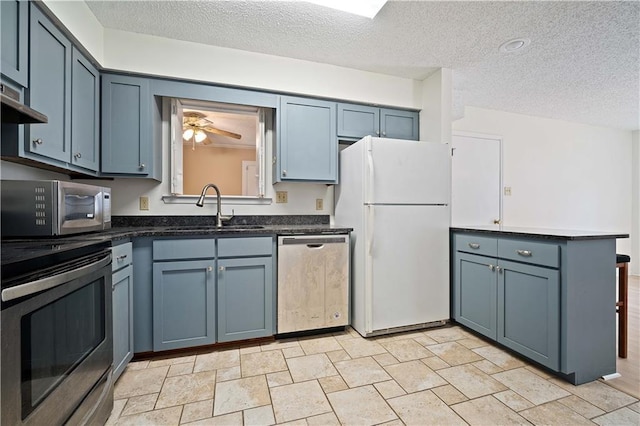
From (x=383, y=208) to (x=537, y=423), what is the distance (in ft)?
5.07

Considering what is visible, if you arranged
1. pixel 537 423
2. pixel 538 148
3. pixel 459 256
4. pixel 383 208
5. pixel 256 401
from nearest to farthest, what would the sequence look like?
1. pixel 537 423
2. pixel 256 401
3. pixel 383 208
4. pixel 459 256
5. pixel 538 148

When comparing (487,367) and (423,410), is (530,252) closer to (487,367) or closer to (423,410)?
(487,367)

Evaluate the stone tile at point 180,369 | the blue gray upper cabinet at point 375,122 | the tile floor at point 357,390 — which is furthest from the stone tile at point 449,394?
the blue gray upper cabinet at point 375,122

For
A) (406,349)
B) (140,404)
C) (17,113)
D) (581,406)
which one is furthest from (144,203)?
(581,406)

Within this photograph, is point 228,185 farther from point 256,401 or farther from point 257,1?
point 256,401

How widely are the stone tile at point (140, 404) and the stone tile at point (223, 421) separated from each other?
0.31 m

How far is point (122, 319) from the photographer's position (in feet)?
5.97

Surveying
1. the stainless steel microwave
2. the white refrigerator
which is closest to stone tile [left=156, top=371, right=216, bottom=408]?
the stainless steel microwave

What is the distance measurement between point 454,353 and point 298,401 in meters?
1.23

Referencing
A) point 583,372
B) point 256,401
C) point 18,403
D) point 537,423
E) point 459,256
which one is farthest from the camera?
point 459,256

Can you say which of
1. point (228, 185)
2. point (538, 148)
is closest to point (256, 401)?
point (228, 185)

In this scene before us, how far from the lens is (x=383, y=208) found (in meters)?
2.41

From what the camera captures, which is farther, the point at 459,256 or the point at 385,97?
the point at 385,97

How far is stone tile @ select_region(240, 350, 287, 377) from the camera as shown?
1.91 meters
